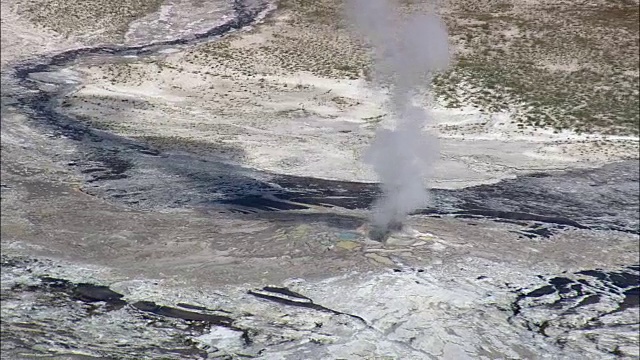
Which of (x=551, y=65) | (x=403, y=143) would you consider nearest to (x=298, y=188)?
(x=403, y=143)

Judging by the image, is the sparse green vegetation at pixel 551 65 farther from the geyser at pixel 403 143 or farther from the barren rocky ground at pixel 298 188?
the geyser at pixel 403 143

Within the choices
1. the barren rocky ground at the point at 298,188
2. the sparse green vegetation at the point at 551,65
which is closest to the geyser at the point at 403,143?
the barren rocky ground at the point at 298,188

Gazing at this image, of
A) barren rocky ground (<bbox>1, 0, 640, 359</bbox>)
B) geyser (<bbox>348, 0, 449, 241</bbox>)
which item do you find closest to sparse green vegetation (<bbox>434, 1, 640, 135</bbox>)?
barren rocky ground (<bbox>1, 0, 640, 359</bbox>)

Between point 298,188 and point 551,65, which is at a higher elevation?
point 551,65

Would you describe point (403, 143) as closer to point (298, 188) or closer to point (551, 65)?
point (298, 188)

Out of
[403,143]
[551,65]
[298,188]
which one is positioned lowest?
[298,188]

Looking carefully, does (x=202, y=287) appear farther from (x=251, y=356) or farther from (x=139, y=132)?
(x=139, y=132)

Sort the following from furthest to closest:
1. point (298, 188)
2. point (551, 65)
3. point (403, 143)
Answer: point (551, 65) → point (298, 188) → point (403, 143)

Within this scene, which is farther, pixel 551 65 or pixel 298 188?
pixel 551 65

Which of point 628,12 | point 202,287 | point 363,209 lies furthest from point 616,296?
point 628,12
